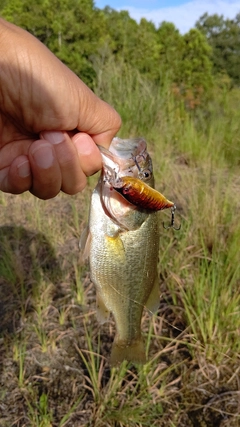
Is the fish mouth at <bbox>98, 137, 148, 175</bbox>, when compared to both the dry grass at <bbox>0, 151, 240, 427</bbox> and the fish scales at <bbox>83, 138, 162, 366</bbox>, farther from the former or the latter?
the dry grass at <bbox>0, 151, 240, 427</bbox>

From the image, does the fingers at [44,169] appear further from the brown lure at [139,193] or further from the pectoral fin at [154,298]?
the pectoral fin at [154,298]

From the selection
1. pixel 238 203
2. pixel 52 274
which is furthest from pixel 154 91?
pixel 52 274

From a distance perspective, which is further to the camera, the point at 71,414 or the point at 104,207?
the point at 71,414

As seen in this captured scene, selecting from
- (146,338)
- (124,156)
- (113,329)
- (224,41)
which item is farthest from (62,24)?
(224,41)

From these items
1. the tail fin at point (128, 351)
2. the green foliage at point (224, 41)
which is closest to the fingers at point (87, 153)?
the tail fin at point (128, 351)

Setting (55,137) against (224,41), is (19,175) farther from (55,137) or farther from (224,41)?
(224,41)

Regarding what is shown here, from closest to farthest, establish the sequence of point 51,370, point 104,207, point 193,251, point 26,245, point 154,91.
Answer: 1. point 104,207
2. point 51,370
3. point 193,251
4. point 26,245
5. point 154,91

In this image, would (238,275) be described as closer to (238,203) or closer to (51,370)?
(238,203)
